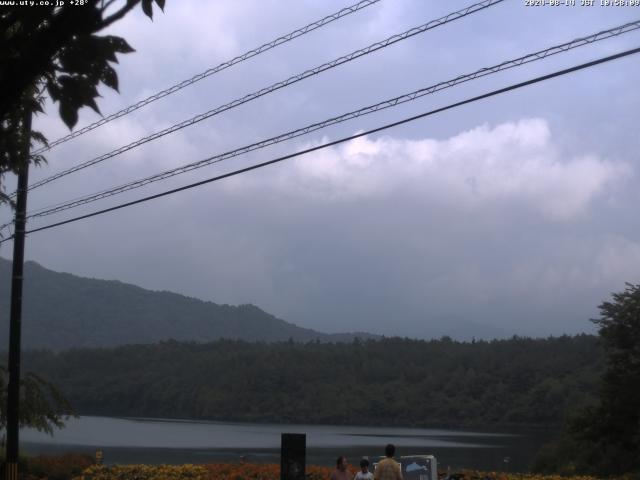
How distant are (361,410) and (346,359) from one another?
1597 centimetres

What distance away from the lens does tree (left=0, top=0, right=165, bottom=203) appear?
4480 millimetres

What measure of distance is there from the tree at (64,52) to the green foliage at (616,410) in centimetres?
2505

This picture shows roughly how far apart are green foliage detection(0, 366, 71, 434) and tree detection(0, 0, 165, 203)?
18223 millimetres

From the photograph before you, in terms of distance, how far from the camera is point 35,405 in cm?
2202

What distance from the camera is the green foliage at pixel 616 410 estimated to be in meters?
28.1

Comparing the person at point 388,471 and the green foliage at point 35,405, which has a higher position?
the green foliage at point 35,405

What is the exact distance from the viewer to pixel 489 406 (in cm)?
8812

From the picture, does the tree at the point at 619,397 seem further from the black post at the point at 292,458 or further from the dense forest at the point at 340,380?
the dense forest at the point at 340,380

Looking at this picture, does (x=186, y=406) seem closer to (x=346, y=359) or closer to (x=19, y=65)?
(x=346, y=359)

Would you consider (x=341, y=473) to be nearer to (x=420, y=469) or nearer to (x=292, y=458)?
(x=292, y=458)

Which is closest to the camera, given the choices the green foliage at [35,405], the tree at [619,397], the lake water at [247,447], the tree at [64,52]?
the tree at [64,52]

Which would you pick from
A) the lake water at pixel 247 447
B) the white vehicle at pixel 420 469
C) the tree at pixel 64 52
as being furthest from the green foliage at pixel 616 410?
the tree at pixel 64 52

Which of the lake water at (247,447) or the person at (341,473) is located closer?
the person at (341,473)

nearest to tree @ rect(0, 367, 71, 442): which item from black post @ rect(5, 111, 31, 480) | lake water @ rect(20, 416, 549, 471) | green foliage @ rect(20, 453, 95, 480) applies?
green foliage @ rect(20, 453, 95, 480)
